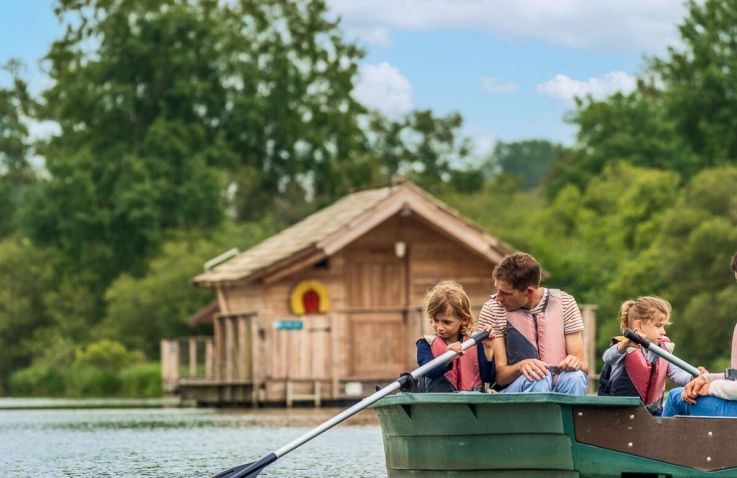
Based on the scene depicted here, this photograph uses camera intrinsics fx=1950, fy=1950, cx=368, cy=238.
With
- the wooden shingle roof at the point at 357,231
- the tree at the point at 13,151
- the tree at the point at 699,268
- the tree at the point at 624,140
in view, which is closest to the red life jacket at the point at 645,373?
the wooden shingle roof at the point at 357,231

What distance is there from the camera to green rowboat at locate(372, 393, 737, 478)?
37.1ft

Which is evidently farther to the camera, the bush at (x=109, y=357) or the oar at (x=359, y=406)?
the bush at (x=109, y=357)

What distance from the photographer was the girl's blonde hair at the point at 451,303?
12180 mm

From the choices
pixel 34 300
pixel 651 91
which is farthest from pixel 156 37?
pixel 651 91

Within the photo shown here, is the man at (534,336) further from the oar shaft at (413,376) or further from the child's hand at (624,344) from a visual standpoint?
the child's hand at (624,344)

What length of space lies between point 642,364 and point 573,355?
738 mm

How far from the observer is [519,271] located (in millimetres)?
11656

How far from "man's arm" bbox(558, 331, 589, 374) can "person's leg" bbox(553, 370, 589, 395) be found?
0.04 meters

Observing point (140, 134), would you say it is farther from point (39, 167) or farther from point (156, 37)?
point (39, 167)

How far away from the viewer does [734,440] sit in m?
11.4

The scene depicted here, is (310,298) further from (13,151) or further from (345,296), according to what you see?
(13,151)

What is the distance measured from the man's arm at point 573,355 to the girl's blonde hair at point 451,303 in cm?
70

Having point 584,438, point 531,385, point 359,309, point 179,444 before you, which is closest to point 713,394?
point 584,438

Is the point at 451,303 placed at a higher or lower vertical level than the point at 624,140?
lower
